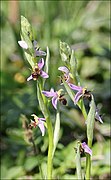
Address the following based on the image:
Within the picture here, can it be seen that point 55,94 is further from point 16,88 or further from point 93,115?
point 16,88

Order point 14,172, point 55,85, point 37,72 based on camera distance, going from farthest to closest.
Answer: point 55,85 → point 14,172 → point 37,72

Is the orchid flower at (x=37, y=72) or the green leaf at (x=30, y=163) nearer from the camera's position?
the orchid flower at (x=37, y=72)

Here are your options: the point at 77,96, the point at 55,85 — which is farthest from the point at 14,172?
the point at 55,85


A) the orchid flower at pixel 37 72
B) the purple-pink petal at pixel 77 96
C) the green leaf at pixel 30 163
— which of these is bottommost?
the green leaf at pixel 30 163

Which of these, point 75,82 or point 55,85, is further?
point 55,85

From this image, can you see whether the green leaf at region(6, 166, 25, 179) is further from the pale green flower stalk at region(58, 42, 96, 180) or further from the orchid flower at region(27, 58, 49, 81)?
the orchid flower at region(27, 58, 49, 81)

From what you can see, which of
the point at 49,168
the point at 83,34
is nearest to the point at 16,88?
the point at 83,34

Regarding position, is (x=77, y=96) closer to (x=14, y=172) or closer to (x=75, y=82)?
(x=75, y=82)

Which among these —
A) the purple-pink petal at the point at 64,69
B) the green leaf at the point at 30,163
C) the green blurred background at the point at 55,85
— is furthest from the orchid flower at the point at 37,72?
the green leaf at the point at 30,163

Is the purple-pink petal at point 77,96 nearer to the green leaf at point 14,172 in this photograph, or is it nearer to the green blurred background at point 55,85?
the green blurred background at point 55,85
